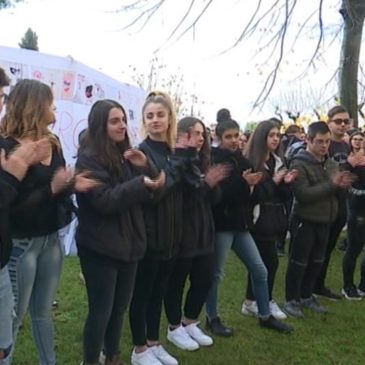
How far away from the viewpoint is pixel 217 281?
15.9ft

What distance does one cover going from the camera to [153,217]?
12.8 ft

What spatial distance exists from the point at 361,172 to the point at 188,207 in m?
2.48

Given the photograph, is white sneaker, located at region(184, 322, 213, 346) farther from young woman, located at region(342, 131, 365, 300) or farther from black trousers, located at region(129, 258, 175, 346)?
young woman, located at region(342, 131, 365, 300)

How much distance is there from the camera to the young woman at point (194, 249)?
422 cm

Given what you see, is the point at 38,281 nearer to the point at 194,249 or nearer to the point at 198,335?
the point at 194,249

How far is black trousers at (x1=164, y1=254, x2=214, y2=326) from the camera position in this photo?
14.3ft

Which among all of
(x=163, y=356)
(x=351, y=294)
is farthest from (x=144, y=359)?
(x=351, y=294)

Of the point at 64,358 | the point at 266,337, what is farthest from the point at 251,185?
the point at 64,358

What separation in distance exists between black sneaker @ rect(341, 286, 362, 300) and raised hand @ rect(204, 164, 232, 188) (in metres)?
2.57

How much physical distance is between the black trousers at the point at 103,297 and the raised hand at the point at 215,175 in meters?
0.93

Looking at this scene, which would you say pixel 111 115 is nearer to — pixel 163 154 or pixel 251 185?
pixel 163 154

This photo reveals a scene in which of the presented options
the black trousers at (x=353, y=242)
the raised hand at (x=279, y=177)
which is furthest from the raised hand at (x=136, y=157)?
the black trousers at (x=353, y=242)

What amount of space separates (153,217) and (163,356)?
3.42 feet

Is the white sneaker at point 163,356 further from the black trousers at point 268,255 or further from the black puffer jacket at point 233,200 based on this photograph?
the black trousers at point 268,255
